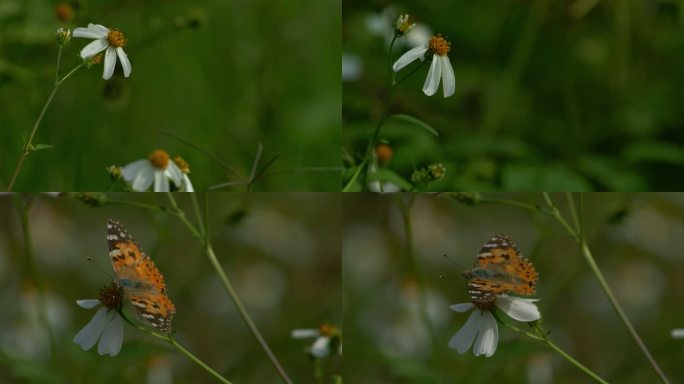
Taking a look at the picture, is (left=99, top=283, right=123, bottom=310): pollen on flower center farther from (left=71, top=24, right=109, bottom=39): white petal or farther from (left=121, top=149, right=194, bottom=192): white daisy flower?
(left=71, top=24, right=109, bottom=39): white petal

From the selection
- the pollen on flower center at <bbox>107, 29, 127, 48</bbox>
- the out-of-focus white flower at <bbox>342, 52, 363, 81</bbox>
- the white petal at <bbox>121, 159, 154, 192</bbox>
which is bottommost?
the white petal at <bbox>121, 159, 154, 192</bbox>

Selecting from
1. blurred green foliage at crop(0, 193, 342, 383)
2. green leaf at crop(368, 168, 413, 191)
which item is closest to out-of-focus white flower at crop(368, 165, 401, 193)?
green leaf at crop(368, 168, 413, 191)

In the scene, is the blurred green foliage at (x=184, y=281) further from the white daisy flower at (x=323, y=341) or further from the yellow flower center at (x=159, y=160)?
the yellow flower center at (x=159, y=160)

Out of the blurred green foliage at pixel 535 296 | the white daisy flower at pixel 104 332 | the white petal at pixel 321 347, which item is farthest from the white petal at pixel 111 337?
the blurred green foliage at pixel 535 296

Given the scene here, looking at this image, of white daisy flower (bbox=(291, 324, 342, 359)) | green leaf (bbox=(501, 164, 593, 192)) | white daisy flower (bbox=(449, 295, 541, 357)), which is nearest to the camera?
white daisy flower (bbox=(449, 295, 541, 357))

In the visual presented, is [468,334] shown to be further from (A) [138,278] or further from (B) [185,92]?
(B) [185,92]

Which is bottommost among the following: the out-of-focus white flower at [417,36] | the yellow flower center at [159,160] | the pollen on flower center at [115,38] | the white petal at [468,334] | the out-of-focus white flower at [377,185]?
the white petal at [468,334]
